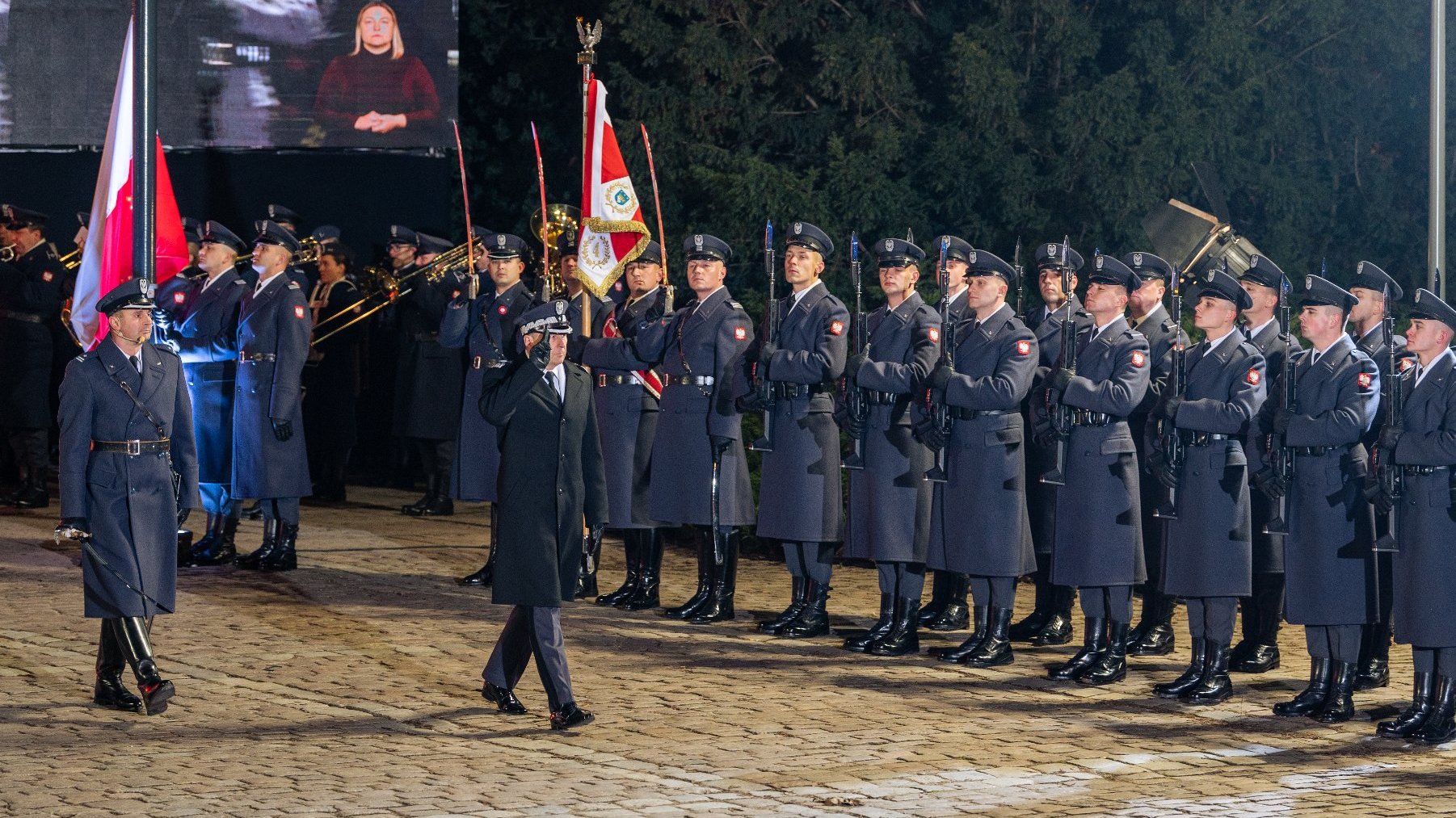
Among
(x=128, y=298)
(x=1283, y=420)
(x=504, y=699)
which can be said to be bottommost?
(x=504, y=699)

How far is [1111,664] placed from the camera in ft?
35.2

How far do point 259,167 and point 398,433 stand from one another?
398cm

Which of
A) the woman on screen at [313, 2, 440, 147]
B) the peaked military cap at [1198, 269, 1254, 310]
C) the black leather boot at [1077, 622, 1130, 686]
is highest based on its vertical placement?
the woman on screen at [313, 2, 440, 147]

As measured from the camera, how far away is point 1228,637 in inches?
409

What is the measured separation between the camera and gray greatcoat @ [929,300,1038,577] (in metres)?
11.0

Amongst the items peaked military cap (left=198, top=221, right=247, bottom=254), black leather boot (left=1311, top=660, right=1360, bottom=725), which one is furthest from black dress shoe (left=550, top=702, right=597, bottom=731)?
peaked military cap (left=198, top=221, right=247, bottom=254)

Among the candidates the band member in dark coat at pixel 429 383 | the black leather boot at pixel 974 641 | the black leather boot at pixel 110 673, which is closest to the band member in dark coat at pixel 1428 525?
Result: the black leather boot at pixel 974 641

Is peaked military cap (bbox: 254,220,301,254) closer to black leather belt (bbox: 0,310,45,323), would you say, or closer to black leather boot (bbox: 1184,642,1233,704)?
black leather belt (bbox: 0,310,45,323)

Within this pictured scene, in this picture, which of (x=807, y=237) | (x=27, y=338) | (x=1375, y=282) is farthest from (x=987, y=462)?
(x=27, y=338)

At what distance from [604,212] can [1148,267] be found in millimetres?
3747

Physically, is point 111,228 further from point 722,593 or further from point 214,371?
point 722,593

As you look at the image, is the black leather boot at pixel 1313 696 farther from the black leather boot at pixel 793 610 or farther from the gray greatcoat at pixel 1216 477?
the black leather boot at pixel 793 610

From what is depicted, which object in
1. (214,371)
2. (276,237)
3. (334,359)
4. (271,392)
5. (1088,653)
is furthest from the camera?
(334,359)

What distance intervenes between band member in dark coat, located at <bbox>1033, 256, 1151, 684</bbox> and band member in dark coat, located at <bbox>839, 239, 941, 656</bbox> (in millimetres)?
901
